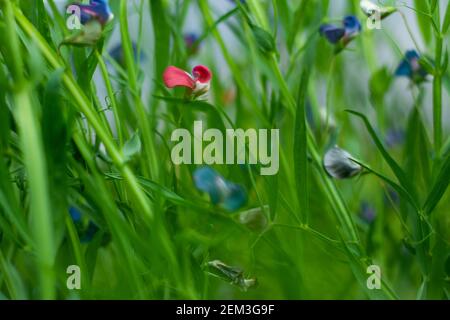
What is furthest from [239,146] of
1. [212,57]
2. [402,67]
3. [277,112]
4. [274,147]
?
[212,57]

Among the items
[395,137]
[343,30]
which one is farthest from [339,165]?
[395,137]

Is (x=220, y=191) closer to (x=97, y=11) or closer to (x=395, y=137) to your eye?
(x=97, y=11)

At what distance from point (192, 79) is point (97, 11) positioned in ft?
0.36

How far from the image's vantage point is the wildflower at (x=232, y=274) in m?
0.69

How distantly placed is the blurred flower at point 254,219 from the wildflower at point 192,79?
5.4 inches

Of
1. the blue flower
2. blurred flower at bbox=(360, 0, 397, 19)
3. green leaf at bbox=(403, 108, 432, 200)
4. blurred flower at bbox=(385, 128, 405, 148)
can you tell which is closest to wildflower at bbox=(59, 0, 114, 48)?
the blue flower

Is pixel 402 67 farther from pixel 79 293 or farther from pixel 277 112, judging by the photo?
pixel 79 293

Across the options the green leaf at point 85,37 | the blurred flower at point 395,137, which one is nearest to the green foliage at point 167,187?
the green leaf at point 85,37

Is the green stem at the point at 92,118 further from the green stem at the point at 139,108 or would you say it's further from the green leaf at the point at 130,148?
the green stem at the point at 139,108

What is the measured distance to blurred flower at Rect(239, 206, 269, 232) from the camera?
2.16ft

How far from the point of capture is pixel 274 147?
0.82 metres

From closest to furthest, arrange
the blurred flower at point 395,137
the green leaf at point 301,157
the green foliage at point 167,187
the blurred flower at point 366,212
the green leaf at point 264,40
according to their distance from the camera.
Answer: the green foliage at point 167,187 → the green leaf at point 301,157 → the green leaf at point 264,40 → the blurred flower at point 366,212 → the blurred flower at point 395,137

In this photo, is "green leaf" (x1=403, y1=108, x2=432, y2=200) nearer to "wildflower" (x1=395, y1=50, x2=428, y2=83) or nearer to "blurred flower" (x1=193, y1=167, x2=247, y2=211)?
"wildflower" (x1=395, y1=50, x2=428, y2=83)

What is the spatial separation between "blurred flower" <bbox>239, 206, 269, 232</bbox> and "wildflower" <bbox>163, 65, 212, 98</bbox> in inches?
5.4
